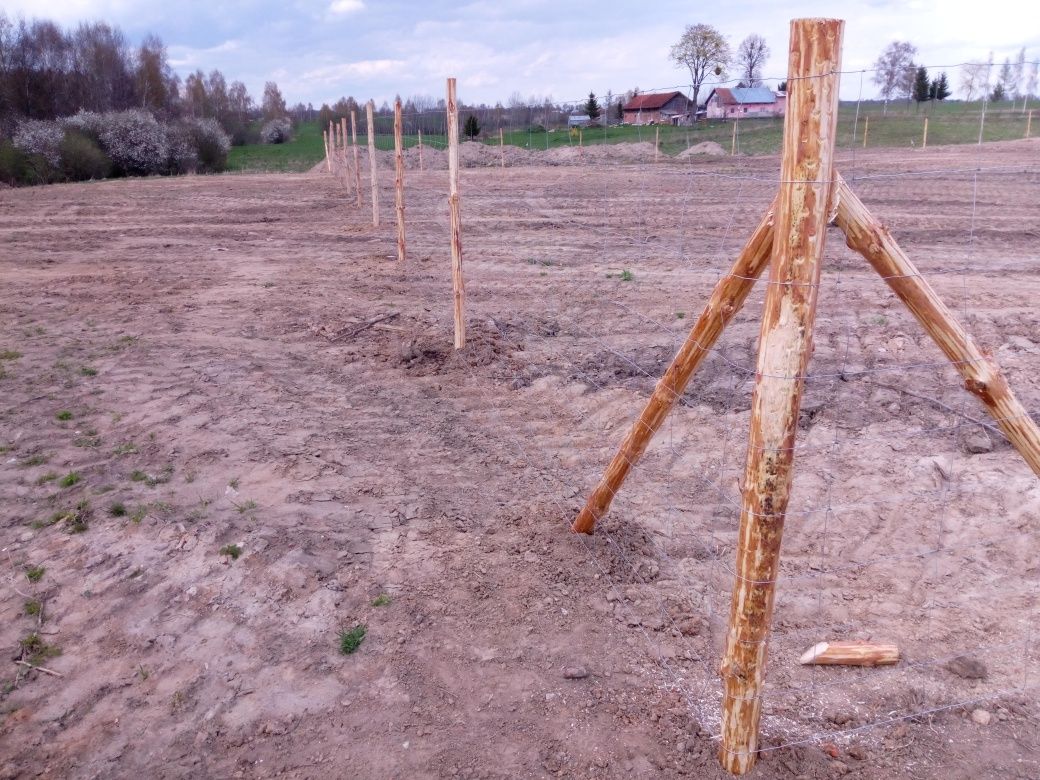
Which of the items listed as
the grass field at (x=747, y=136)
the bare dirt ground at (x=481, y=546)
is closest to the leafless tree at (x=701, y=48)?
the grass field at (x=747, y=136)

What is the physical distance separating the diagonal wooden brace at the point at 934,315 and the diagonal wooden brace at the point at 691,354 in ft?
1.00

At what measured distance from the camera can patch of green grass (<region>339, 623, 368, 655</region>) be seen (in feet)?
12.4

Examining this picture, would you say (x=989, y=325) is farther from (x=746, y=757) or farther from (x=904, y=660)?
(x=746, y=757)

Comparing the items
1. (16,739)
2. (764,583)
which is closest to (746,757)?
(764,583)

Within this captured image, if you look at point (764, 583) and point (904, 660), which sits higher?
point (764, 583)

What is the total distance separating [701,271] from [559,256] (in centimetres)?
272

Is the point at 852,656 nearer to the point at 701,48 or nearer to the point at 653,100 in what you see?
the point at 653,100

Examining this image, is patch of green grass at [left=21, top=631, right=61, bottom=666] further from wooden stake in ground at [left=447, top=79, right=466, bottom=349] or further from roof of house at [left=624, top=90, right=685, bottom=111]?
roof of house at [left=624, top=90, right=685, bottom=111]

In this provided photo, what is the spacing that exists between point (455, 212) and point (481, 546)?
14.1 feet

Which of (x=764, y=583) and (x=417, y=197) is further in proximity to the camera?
(x=417, y=197)

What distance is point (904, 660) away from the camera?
371cm

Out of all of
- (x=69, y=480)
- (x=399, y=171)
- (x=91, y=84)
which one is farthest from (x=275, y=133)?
(x=69, y=480)

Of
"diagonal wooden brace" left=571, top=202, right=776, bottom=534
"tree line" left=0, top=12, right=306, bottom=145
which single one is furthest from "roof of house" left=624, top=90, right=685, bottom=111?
"tree line" left=0, top=12, right=306, bottom=145

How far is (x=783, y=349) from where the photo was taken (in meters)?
2.62
